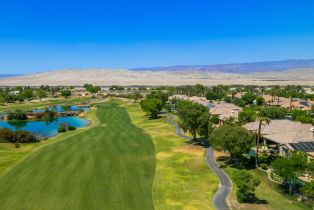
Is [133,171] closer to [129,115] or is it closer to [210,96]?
[129,115]

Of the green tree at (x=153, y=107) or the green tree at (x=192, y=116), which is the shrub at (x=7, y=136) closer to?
the green tree at (x=192, y=116)

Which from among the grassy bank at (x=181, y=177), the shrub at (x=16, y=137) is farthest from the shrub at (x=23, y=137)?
the grassy bank at (x=181, y=177)

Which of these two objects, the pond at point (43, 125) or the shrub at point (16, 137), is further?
the pond at point (43, 125)

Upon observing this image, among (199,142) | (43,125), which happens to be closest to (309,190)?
(199,142)

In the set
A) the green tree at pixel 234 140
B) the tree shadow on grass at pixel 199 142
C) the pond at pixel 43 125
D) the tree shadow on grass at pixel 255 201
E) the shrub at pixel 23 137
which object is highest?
the green tree at pixel 234 140

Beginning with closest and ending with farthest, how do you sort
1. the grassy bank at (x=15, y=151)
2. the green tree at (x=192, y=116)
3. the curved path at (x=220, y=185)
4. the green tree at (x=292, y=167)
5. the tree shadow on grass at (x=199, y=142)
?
the curved path at (x=220, y=185) < the green tree at (x=292, y=167) < the grassy bank at (x=15, y=151) < the tree shadow on grass at (x=199, y=142) < the green tree at (x=192, y=116)

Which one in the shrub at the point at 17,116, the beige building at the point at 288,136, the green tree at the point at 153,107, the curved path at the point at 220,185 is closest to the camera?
the curved path at the point at 220,185

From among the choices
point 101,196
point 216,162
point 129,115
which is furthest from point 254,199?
point 129,115
